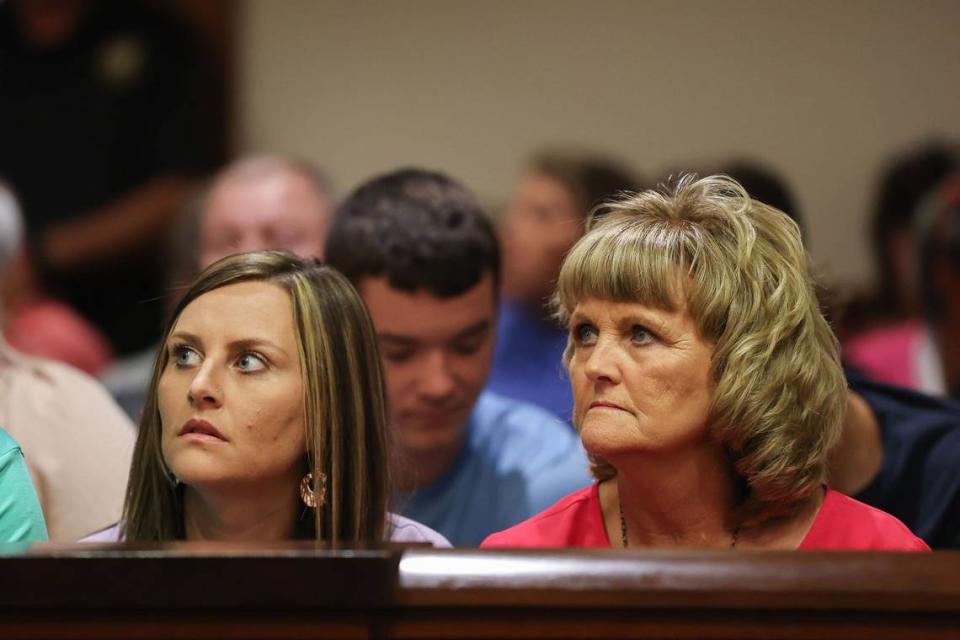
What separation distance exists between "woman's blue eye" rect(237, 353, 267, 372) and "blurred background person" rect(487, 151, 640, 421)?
3.86ft

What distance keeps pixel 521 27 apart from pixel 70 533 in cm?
241

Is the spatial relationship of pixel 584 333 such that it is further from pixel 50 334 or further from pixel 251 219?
pixel 50 334

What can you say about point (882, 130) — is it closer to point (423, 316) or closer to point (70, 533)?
point (423, 316)

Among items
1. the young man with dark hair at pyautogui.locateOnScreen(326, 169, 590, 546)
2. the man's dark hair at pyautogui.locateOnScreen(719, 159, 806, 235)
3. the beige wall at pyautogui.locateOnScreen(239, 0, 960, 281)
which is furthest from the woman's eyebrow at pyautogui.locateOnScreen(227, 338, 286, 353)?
the beige wall at pyautogui.locateOnScreen(239, 0, 960, 281)

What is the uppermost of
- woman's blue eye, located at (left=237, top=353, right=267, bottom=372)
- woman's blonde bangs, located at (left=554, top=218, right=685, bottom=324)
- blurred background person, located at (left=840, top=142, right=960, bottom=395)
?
woman's blonde bangs, located at (left=554, top=218, right=685, bottom=324)

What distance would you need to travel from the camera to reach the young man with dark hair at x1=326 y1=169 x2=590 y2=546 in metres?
2.22

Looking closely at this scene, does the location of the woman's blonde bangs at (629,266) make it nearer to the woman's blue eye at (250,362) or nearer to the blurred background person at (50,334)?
the woman's blue eye at (250,362)

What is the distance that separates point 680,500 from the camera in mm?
1665

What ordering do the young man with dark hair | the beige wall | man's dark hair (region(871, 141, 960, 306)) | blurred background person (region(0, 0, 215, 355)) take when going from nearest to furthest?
the young man with dark hair, man's dark hair (region(871, 141, 960, 306)), the beige wall, blurred background person (region(0, 0, 215, 355))

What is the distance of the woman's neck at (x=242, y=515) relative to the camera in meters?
1.69

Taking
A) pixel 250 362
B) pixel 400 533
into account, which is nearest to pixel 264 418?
pixel 250 362

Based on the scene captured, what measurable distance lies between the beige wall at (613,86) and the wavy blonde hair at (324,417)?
2184 millimetres

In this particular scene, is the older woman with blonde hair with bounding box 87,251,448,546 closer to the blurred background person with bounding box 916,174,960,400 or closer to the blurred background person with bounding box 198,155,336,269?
the blurred background person with bounding box 198,155,336,269

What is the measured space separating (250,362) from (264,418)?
0.22ft
